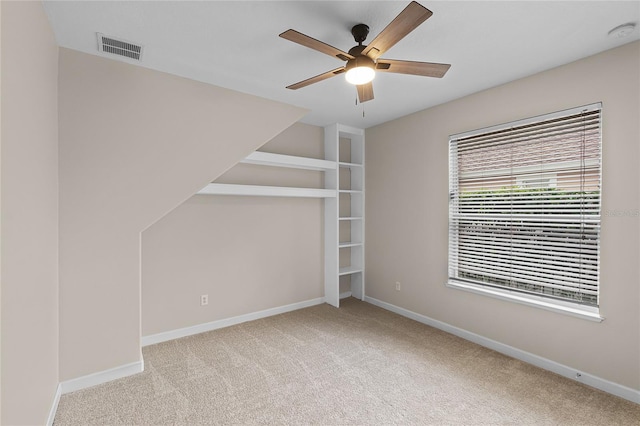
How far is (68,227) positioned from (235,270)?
5.58 feet

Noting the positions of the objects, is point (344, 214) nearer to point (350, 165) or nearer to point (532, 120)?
point (350, 165)

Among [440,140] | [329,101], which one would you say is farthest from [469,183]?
[329,101]

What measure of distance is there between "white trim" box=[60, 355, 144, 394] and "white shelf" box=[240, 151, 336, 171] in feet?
6.96

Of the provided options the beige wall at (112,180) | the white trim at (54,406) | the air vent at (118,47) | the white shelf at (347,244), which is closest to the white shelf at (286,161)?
the beige wall at (112,180)

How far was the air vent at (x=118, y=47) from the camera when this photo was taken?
2194mm

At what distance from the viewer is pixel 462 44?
2.25m

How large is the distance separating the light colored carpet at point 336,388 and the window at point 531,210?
0.69 metres

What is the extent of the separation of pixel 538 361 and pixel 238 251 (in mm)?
3154

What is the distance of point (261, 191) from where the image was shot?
140 inches

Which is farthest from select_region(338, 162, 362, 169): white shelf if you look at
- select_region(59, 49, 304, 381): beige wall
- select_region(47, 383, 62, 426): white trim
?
select_region(47, 383, 62, 426): white trim

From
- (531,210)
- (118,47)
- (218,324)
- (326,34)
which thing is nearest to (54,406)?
(218,324)

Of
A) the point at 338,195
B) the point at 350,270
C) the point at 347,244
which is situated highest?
the point at 338,195

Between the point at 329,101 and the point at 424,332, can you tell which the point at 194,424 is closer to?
the point at 424,332

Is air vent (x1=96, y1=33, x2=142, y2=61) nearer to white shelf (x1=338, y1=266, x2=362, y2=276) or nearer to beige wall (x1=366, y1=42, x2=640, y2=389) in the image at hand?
beige wall (x1=366, y1=42, x2=640, y2=389)
